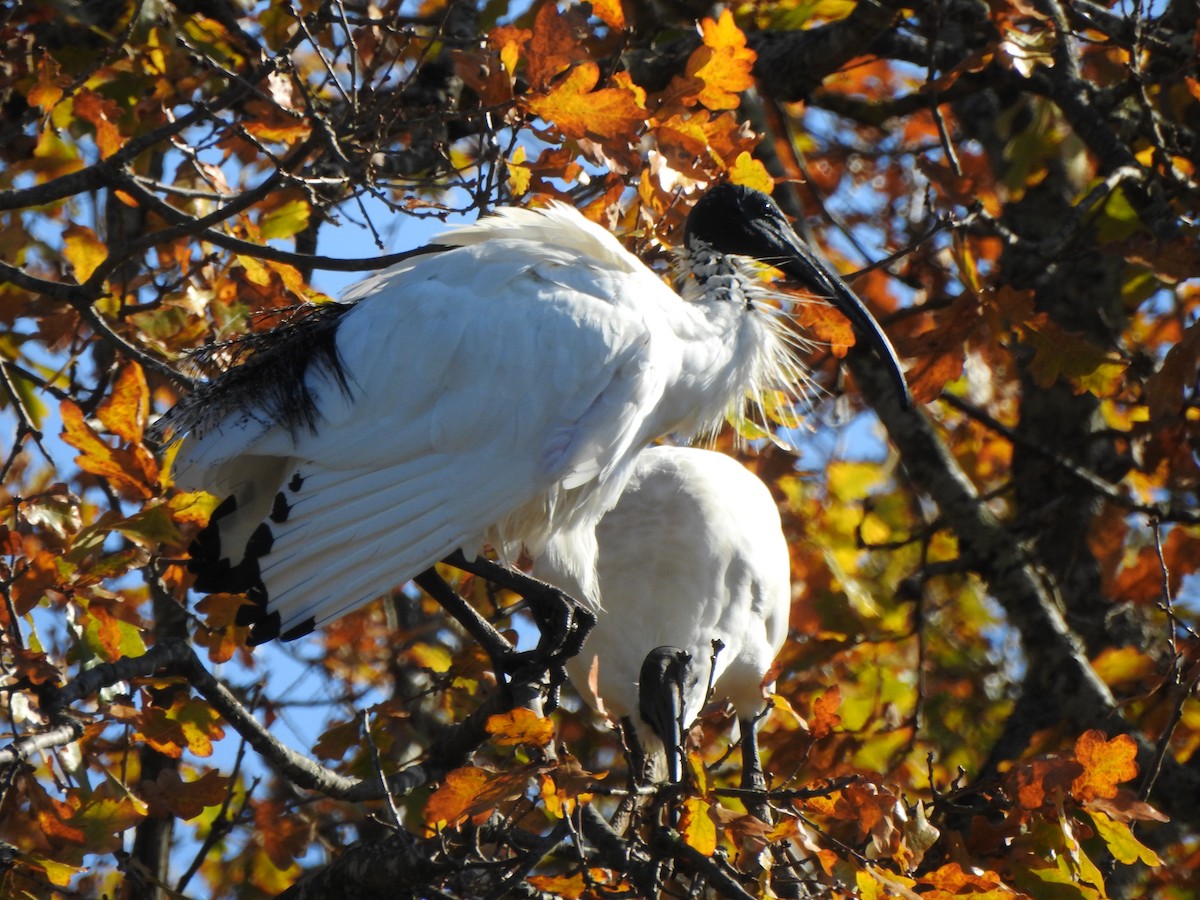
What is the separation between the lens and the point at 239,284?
4637mm

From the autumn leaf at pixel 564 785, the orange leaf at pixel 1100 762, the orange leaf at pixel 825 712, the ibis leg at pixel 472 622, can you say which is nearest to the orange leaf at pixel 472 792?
the autumn leaf at pixel 564 785

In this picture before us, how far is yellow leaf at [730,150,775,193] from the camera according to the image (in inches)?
159

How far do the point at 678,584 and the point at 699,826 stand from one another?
186 cm

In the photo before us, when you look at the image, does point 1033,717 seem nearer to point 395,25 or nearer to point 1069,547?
point 1069,547

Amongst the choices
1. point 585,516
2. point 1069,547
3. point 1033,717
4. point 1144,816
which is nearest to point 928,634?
point 1069,547

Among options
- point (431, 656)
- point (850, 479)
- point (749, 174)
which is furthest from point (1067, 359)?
point (850, 479)

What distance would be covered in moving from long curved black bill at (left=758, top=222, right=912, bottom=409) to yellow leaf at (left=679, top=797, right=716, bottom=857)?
172cm

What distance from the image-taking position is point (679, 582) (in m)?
4.75

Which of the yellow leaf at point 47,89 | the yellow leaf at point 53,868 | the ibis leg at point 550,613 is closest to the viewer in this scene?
the yellow leaf at point 53,868

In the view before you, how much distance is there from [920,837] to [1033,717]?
2.50 metres

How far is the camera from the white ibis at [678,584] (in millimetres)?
4730

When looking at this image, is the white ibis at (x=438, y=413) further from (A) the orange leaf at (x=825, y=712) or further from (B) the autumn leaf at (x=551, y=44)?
(A) the orange leaf at (x=825, y=712)

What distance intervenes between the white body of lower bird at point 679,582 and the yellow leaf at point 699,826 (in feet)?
5.50

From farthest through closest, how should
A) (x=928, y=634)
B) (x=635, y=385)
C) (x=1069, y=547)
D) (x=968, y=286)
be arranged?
(x=928, y=634), (x=1069, y=547), (x=968, y=286), (x=635, y=385)
